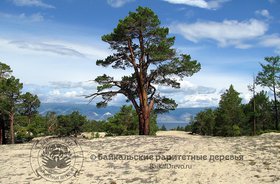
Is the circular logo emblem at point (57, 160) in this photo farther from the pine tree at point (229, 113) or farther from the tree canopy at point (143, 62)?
the pine tree at point (229, 113)

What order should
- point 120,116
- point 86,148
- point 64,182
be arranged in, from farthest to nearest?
point 120,116 < point 86,148 < point 64,182

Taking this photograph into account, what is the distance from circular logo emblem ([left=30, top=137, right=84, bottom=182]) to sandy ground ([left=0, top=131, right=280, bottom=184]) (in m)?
0.38

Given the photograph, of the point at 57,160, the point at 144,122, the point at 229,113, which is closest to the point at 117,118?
the point at 229,113

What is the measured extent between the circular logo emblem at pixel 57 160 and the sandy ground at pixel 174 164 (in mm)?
377

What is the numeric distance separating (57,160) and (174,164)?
702 centimetres

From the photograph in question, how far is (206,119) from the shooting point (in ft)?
278

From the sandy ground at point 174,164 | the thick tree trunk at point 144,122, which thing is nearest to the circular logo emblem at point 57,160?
the sandy ground at point 174,164

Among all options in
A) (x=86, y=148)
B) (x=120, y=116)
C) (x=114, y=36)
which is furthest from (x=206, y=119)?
(x=86, y=148)

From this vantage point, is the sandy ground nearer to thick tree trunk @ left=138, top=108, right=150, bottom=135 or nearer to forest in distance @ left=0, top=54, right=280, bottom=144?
thick tree trunk @ left=138, top=108, right=150, bottom=135

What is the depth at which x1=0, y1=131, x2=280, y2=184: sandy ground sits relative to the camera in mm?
14234

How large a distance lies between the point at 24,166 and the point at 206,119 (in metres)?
72.3

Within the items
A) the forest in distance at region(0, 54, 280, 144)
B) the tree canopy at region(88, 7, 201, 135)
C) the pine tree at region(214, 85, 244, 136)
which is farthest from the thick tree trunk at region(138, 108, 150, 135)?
the pine tree at region(214, 85, 244, 136)

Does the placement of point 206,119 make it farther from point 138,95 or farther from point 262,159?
point 262,159

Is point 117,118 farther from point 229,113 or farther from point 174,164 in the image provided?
point 174,164
